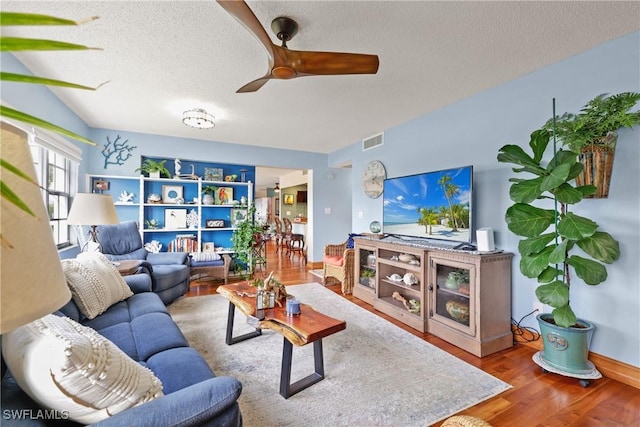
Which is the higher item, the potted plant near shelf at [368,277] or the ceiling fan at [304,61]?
the ceiling fan at [304,61]

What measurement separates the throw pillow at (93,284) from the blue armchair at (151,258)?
0.83 m

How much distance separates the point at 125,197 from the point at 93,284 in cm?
304

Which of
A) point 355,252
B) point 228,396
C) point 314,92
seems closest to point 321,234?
point 355,252

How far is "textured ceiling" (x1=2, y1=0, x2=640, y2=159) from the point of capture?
1.84 metres

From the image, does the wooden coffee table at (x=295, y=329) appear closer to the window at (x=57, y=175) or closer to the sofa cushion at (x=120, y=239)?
the sofa cushion at (x=120, y=239)

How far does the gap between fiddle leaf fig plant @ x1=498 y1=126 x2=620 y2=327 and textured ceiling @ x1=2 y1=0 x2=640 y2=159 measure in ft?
2.52

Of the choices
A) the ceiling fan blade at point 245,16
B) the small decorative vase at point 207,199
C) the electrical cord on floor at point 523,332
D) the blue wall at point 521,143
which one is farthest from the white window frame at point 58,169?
the electrical cord on floor at point 523,332

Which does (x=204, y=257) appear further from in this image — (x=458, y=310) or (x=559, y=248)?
(x=559, y=248)

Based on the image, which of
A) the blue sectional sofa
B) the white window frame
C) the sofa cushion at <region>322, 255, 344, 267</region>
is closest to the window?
the white window frame

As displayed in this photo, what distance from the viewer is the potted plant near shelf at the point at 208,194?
513 centimetres

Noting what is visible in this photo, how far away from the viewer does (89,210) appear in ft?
8.61

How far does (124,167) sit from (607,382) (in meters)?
6.15

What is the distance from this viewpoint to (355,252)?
13.0 ft

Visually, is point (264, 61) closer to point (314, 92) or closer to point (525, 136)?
point (314, 92)
